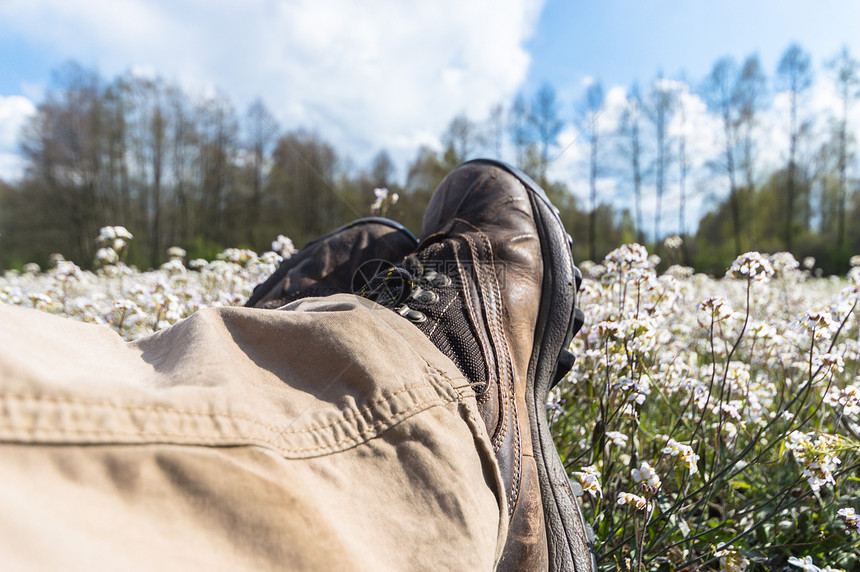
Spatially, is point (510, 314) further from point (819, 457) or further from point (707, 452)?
point (707, 452)

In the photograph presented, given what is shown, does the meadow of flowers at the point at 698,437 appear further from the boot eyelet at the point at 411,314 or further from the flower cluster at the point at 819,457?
the boot eyelet at the point at 411,314

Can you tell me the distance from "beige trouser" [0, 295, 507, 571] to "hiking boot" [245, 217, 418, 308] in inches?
51.2

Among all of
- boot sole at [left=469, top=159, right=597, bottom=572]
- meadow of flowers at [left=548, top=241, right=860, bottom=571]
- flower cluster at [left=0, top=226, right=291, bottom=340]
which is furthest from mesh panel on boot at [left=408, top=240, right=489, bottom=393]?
flower cluster at [left=0, top=226, right=291, bottom=340]

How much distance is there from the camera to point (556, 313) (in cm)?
186

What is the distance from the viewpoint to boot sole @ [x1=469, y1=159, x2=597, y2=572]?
137 centimetres

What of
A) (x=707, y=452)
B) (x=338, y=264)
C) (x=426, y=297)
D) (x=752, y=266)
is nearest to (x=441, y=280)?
(x=426, y=297)

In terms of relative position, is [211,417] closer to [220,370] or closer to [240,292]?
[220,370]

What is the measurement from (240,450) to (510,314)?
3.88 ft

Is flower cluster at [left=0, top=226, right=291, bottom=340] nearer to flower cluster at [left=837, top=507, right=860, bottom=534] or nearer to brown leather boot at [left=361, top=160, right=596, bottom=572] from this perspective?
brown leather boot at [left=361, top=160, right=596, bottom=572]

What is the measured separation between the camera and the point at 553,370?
178 cm

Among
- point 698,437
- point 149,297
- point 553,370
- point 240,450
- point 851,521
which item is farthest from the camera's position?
point 149,297

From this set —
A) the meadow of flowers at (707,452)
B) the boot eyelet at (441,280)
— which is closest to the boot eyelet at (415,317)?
the boot eyelet at (441,280)

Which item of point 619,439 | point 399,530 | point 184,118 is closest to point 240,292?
point 184,118

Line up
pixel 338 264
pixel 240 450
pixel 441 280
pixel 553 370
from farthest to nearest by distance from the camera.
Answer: pixel 338 264, pixel 553 370, pixel 441 280, pixel 240 450
